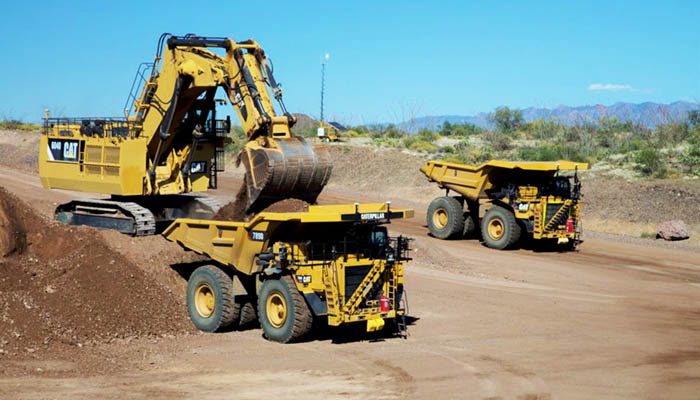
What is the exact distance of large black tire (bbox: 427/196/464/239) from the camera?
83.9 ft

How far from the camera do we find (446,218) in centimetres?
2591

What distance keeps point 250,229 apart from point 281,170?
3299mm

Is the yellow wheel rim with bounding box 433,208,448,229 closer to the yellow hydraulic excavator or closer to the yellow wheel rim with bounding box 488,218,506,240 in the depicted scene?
the yellow wheel rim with bounding box 488,218,506,240

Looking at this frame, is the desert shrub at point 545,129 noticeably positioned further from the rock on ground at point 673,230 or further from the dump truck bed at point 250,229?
the dump truck bed at point 250,229

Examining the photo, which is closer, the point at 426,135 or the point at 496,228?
the point at 496,228

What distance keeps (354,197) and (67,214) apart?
677 inches

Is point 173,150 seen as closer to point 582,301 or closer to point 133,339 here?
point 133,339

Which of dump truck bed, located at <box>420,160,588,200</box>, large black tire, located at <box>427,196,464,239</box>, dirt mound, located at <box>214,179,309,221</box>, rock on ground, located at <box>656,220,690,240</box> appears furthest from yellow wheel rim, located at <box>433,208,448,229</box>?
dirt mound, located at <box>214,179,309,221</box>

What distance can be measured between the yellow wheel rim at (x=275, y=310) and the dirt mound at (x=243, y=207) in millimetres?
2899

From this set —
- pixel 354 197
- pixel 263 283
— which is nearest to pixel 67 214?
pixel 263 283

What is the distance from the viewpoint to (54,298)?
13.5 meters

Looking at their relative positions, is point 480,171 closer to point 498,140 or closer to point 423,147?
point 498,140

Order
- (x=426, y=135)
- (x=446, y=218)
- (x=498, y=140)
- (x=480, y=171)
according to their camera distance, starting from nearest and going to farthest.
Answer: (x=480, y=171) < (x=446, y=218) < (x=498, y=140) < (x=426, y=135)

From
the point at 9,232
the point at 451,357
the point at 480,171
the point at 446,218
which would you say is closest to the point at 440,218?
the point at 446,218
